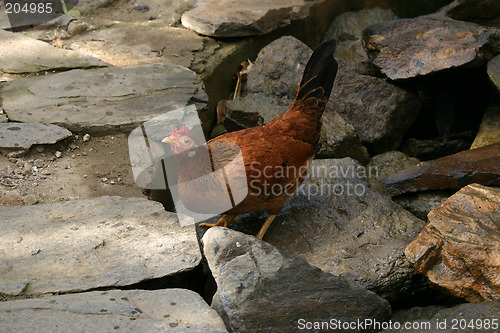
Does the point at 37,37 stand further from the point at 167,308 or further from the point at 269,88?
the point at 167,308

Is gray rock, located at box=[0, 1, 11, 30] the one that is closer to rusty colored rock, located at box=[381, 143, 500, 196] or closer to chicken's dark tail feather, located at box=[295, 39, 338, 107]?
chicken's dark tail feather, located at box=[295, 39, 338, 107]

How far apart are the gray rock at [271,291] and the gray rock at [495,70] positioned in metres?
2.59

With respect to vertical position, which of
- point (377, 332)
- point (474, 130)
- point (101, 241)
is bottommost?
point (474, 130)

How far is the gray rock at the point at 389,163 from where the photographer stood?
4766 mm

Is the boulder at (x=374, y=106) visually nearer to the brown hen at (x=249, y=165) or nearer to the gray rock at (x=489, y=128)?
the gray rock at (x=489, y=128)

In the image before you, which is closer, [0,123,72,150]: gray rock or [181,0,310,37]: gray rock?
[0,123,72,150]: gray rock

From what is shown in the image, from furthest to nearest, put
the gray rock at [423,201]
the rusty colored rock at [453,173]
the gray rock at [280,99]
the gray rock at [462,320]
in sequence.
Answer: the gray rock at [280,99]
the gray rock at [423,201]
the rusty colored rock at [453,173]
the gray rock at [462,320]

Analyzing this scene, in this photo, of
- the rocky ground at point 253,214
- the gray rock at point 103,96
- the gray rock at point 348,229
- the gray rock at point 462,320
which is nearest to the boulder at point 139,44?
the rocky ground at point 253,214

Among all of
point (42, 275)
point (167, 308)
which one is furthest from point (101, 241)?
point (167, 308)

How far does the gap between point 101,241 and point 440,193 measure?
2.65m

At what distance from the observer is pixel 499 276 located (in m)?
2.81

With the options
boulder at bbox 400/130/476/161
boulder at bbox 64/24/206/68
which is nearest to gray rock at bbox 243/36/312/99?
boulder at bbox 64/24/206/68

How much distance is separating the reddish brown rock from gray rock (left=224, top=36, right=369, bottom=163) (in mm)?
1509

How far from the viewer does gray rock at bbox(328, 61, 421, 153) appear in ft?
16.4
